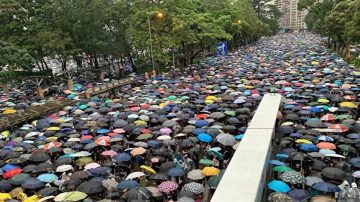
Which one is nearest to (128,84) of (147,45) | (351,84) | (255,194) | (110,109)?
(147,45)

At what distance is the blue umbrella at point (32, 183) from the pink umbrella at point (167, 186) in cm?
402

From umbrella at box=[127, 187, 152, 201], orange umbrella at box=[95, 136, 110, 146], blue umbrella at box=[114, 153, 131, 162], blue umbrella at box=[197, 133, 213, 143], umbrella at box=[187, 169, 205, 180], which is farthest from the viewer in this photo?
orange umbrella at box=[95, 136, 110, 146]

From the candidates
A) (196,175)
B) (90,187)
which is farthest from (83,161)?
(196,175)

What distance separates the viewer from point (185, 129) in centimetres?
1714

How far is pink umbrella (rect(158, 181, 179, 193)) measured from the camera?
11.6 m

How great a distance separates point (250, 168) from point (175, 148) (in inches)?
221

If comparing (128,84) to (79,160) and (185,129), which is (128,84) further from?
(79,160)

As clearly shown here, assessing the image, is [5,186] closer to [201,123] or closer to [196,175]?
[196,175]

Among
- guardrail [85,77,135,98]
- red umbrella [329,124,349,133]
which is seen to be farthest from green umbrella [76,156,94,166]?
guardrail [85,77,135,98]

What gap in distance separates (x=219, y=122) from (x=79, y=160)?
7739 mm

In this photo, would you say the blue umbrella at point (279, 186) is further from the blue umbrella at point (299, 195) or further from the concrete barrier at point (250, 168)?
the concrete barrier at point (250, 168)

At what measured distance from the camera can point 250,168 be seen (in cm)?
1080

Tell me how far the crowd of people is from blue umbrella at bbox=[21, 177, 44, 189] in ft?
0.11

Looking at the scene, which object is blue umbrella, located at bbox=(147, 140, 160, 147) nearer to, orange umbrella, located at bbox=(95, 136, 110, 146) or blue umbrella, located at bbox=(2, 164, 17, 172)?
orange umbrella, located at bbox=(95, 136, 110, 146)
